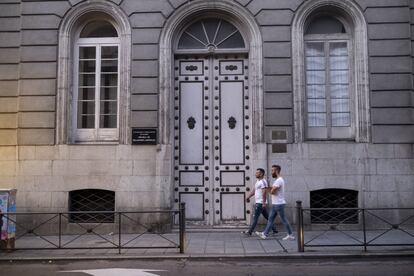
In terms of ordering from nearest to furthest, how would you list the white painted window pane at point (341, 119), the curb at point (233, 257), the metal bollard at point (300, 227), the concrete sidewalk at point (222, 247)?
1. the curb at point (233, 257)
2. the concrete sidewalk at point (222, 247)
3. the metal bollard at point (300, 227)
4. the white painted window pane at point (341, 119)

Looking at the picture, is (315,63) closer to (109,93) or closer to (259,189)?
(259,189)

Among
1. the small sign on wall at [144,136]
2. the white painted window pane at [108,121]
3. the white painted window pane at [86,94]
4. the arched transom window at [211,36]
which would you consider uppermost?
the arched transom window at [211,36]

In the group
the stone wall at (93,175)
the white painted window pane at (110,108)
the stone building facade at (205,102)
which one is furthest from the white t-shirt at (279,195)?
the white painted window pane at (110,108)

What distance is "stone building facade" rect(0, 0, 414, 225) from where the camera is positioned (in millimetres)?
13602

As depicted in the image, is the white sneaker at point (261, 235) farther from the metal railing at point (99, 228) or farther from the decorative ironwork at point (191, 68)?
the decorative ironwork at point (191, 68)

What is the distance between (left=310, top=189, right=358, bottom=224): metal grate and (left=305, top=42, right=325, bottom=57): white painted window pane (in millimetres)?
4202

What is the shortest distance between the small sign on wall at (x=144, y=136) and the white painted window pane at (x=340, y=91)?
557 centimetres

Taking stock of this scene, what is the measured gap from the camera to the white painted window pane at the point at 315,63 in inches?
564

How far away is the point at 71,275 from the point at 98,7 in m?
8.59

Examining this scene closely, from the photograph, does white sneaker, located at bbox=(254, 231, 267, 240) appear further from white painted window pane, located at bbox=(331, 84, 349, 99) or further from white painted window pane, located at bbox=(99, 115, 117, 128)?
white painted window pane, located at bbox=(99, 115, 117, 128)

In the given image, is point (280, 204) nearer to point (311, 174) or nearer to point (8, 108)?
point (311, 174)

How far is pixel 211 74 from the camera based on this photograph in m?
14.5

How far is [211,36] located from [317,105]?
395 cm

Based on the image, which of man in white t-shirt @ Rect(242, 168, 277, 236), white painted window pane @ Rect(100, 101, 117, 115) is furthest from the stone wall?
man in white t-shirt @ Rect(242, 168, 277, 236)
